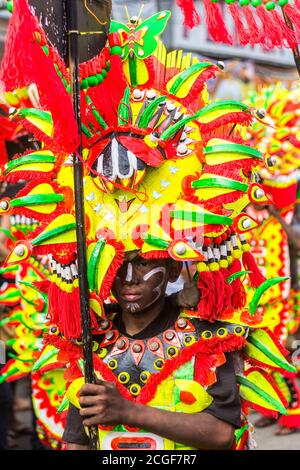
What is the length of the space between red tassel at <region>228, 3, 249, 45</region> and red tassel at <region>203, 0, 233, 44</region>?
2.2 inches

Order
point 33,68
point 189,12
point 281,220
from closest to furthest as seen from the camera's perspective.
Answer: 1. point 33,68
2. point 189,12
3. point 281,220

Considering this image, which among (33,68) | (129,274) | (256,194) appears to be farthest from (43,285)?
(33,68)

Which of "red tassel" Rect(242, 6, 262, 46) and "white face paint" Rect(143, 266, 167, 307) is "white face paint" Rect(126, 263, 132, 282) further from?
"red tassel" Rect(242, 6, 262, 46)

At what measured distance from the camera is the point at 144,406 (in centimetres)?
283

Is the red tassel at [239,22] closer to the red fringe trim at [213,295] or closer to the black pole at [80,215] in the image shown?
the black pole at [80,215]

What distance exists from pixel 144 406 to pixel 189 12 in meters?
1.38

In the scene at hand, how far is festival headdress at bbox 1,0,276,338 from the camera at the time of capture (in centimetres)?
287

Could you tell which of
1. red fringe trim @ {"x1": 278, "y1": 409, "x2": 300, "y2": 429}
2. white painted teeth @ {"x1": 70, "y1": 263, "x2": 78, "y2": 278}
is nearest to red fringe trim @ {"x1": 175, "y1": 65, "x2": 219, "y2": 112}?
white painted teeth @ {"x1": 70, "y1": 263, "x2": 78, "y2": 278}

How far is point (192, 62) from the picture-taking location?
128 inches

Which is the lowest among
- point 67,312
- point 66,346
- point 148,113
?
point 66,346

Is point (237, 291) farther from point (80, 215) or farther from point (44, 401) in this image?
point (44, 401)
